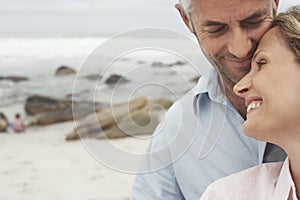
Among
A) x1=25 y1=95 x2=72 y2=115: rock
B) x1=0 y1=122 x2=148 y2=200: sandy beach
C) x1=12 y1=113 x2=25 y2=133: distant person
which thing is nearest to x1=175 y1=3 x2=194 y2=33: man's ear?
x1=0 y1=122 x2=148 y2=200: sandy beach

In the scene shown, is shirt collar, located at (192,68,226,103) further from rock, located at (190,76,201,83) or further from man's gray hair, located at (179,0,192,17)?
man's gray hair, located at (179,0,192,17)

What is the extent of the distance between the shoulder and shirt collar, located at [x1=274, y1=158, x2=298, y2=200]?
18 millimetres

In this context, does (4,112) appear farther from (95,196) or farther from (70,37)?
(95,196)

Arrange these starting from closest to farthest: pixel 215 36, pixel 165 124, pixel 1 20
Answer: pixel 215 36 → pixel 165 124 → pixel 1 20

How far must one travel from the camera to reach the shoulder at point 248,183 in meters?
0.74

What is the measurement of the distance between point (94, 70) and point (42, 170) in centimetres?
167

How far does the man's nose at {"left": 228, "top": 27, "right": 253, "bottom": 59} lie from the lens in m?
0.75

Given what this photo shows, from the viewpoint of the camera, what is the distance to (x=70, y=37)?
2953 mm

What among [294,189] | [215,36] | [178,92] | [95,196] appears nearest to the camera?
[294,189]

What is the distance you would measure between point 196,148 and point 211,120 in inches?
2.5

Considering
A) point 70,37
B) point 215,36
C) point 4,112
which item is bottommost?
point 4,112

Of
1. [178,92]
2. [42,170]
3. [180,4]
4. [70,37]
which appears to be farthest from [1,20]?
[180,4]

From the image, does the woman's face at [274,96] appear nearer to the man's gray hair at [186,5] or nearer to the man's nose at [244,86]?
the man's nose at [244,86]

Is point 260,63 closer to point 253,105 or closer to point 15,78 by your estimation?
point 253,105
